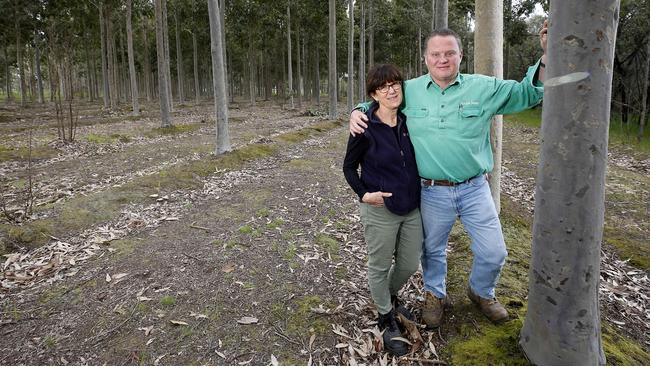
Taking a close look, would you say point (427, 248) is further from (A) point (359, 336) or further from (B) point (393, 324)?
(A) point (359, 336)

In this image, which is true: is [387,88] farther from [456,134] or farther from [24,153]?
[24,153]

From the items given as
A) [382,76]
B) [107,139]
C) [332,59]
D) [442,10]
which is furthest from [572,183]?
[332,59]

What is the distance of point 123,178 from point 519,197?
8316mm

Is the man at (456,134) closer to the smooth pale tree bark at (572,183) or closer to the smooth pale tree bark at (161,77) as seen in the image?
the smooth pale tree bark at (572,183)

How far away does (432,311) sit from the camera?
3184 mm

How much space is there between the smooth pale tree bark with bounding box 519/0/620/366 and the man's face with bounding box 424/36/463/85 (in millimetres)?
650

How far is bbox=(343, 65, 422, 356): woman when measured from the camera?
280 centimetres

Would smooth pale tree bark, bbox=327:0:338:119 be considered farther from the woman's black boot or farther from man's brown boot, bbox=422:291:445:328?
the woman's black boot

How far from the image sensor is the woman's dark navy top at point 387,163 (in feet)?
9.21

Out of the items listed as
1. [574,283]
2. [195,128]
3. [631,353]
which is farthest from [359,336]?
[195,128]

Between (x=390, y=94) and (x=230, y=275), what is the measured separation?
8.89 feet

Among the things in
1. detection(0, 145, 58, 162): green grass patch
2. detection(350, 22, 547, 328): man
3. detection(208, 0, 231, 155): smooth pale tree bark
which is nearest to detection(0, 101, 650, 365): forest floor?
detection(350, 22, 547, 328): man

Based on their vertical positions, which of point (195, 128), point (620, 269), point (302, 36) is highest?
point (302, 36)

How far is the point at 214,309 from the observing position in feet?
12.2
